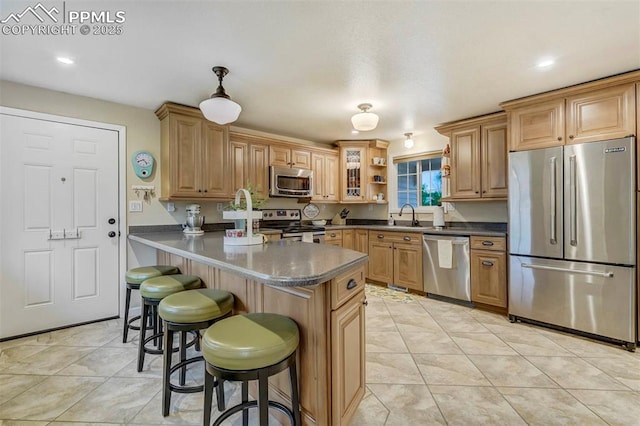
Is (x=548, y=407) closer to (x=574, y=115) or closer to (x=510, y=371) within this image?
(x=510, y=371)

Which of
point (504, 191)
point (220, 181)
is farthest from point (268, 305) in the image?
point (504, 191)

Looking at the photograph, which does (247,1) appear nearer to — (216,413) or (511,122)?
(216,413)

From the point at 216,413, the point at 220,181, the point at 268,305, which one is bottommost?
the point at 216,413

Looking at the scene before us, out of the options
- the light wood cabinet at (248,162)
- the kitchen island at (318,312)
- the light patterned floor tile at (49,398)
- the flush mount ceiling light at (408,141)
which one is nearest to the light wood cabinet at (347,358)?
the kitchen island at (318,312)

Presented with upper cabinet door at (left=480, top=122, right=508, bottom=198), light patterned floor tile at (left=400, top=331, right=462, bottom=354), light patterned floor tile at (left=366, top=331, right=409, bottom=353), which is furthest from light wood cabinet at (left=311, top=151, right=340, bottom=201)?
light patterned floor tile at (left=400, top=331, right=462, bottom=354)

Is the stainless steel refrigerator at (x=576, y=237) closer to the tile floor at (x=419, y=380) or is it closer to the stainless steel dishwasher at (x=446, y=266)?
the tile floor at (x=419, y=380)

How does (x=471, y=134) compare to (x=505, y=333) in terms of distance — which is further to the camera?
(x=471, y=134)

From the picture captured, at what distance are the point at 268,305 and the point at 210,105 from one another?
164 centimetres

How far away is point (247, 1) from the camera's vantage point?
5.59ft

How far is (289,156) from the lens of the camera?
455 cm

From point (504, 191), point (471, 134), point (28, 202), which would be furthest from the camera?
point (471, 134)

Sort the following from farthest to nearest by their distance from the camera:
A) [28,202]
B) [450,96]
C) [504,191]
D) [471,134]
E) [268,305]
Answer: [471,134]
[504,191]
[450,96]
[28,202]
[268,305]

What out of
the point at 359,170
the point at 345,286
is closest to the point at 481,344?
the point at 345,286

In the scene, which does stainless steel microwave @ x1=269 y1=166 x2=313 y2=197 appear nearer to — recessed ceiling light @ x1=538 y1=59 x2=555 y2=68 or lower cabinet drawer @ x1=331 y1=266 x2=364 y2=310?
lower cabinet drawer @ x1=331 y1=266 x2=364 y2=310
